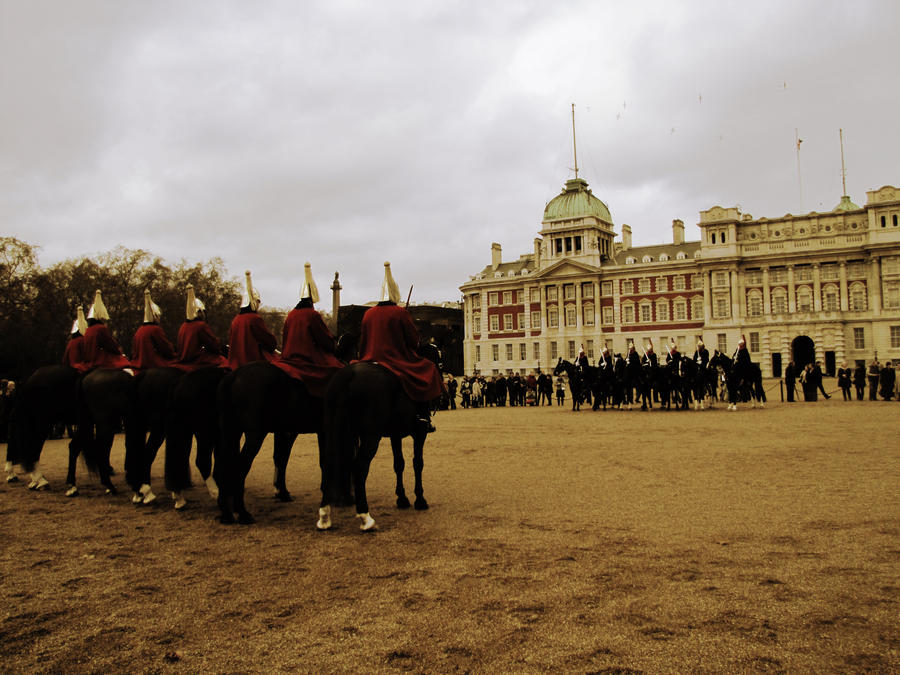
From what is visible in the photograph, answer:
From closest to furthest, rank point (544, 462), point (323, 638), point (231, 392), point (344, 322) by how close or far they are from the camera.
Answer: point (323, 638)
point (231, 392)
point (544, 462)
point (344, 322)

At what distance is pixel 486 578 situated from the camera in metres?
5.68

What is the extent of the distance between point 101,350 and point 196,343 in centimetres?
240

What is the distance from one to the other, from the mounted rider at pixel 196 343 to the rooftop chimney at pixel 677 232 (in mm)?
70127

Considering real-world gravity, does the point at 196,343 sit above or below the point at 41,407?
above

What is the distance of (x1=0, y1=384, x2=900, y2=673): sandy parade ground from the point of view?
13.9ft

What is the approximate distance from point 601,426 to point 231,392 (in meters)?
14.0

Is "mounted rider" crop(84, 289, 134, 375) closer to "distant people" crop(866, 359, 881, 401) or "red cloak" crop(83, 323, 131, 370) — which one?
"red cloak" crop(83, 323, 131, 370)

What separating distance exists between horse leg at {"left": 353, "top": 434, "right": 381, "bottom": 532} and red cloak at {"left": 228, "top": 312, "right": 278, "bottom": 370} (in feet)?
7.31

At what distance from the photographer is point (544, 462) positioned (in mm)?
12719

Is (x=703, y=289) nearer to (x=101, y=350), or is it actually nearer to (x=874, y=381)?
(x=874, y=381)

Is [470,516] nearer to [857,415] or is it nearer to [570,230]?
[857,415]

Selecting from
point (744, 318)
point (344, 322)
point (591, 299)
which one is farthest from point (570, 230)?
point (344, 322)

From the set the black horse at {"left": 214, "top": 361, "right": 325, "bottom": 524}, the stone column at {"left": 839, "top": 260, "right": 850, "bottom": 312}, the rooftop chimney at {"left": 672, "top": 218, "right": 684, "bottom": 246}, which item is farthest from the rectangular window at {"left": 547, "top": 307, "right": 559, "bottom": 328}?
the black horse at {"left": 214, "top": 361, "right": 325, "bottom": 524}

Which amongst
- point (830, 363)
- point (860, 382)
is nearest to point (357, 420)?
point (860, 382)
